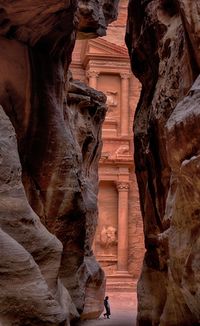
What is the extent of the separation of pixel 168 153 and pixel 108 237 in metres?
14.1

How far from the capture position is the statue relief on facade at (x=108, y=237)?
61.8 ft

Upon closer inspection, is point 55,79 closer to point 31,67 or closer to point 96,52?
point 31,67

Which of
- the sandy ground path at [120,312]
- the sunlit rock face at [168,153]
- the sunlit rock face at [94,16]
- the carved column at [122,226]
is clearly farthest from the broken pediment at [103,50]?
the sunlit rock face at [168,153]

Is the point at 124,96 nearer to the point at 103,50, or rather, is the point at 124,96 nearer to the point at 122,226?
the point at 103,50

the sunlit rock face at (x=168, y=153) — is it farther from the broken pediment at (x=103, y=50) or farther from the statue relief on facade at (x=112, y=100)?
the statue relief on facade at (x=112, y=100)

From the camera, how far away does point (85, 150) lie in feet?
37.5

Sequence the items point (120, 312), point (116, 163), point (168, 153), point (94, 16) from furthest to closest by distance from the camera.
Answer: point (116, 163) → point (120, 312) → point (94, 16) → point (168, 153)

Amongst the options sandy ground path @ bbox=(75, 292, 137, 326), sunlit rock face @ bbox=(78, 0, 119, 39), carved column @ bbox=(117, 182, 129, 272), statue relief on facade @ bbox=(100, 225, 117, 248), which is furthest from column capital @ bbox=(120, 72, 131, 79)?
sunlit rock face @ bbox=(78, 0, 119, 39)

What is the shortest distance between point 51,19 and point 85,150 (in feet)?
15.8

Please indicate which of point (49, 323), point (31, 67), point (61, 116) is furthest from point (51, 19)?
point (49, 323)

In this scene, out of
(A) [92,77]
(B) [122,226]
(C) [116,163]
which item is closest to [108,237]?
(B) [122,226]

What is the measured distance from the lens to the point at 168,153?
507 centimetres

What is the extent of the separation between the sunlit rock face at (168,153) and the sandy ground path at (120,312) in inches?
71.8

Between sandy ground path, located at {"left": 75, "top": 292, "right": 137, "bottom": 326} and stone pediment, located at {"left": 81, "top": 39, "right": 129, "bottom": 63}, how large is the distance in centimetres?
882
